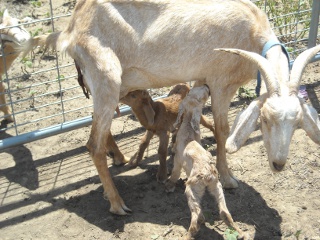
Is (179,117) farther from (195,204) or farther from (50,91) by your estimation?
(50,91)

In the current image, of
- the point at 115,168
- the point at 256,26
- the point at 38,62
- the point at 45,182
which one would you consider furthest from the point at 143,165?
the point at 38,62

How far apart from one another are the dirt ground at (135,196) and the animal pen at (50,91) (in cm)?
23

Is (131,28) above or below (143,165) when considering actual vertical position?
above

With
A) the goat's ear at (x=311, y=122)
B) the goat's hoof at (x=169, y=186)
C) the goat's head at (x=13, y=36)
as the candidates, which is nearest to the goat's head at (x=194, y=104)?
the goat's hoof at (x=169, y=186)

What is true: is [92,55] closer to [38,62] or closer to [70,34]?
[70,34]

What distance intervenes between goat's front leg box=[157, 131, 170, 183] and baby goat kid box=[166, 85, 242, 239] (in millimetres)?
169

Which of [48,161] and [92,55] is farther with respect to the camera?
[48,161]

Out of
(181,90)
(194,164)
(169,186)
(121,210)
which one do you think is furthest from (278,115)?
(181,90)

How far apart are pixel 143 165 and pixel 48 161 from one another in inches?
42.6

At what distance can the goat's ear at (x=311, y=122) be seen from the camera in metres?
4.62

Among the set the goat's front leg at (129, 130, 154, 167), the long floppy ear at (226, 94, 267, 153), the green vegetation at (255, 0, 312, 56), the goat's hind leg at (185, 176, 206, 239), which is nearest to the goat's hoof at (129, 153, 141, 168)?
the goat's front leg at (129, 130, 154, 167)

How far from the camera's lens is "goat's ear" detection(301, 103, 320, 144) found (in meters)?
4.62

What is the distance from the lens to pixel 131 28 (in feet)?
17.2

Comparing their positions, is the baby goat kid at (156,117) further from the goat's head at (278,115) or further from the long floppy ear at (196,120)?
the goat's head at (278,115)
